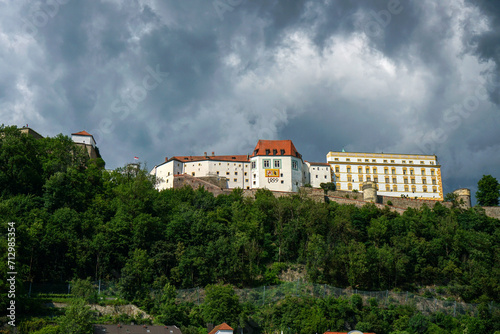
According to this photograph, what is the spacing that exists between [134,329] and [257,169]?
169ft

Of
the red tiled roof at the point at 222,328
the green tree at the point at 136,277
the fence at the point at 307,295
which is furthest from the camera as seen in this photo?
the fence at the point at 307,295

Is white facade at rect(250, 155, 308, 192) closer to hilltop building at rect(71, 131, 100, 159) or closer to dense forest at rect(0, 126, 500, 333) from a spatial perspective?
dense forest at rect(0, 126, 500, 333)

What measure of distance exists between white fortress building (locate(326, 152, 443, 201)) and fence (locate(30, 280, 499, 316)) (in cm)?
4224

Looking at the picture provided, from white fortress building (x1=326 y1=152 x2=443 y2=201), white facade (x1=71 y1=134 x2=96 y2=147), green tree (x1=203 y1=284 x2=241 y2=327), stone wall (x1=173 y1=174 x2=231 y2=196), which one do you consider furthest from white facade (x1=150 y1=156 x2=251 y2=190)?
green tree (x1=203 y1=284 x2=241 y2=327)

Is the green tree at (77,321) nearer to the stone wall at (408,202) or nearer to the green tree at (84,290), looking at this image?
the green tree at (84,290)

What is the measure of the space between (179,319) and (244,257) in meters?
13.1

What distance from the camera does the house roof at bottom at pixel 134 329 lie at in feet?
135

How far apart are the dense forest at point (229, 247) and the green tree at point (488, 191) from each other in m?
15.0

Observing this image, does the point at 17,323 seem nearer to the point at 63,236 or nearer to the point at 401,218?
the point at 63,236

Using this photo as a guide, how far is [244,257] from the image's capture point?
186 ft

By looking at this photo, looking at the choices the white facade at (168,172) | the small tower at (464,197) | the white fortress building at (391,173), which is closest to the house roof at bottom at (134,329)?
the white facade at (168,172)

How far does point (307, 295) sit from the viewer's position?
51062 millimetres

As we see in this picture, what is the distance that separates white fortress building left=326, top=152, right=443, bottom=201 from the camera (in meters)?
95.8

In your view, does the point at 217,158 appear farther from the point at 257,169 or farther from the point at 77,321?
the point at 77,321
